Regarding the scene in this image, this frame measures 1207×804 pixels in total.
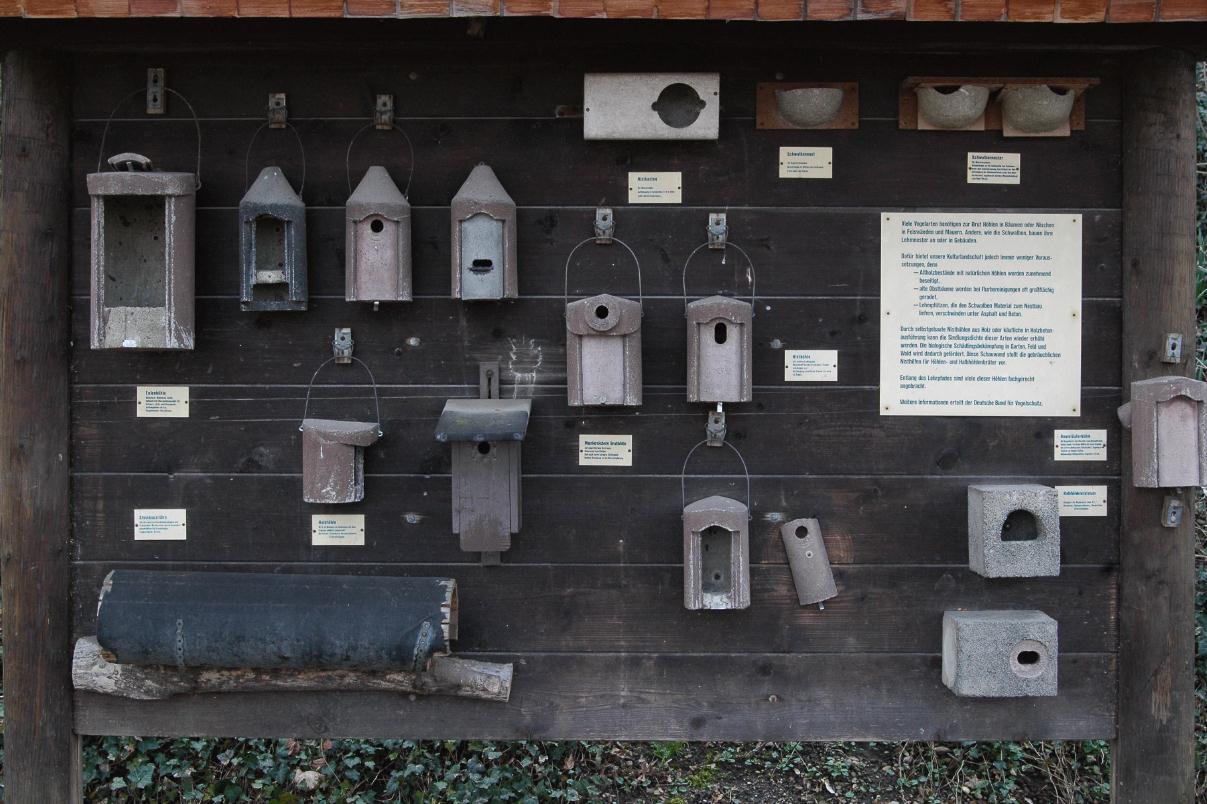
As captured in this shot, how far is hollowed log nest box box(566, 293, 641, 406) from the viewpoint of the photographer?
248cm

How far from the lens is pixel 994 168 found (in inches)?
104

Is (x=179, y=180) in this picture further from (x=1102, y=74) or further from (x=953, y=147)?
(x=1102, y=74)

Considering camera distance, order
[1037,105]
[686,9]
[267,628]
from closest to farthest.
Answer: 1. [686,9]
2. [267,628]
3. [1037,105]

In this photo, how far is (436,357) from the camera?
8.71 ft

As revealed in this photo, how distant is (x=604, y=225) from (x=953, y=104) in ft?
3.47

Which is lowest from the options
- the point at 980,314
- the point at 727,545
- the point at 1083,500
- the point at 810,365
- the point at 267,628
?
the point at 267,628

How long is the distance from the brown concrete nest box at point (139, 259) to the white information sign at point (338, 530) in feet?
2.06

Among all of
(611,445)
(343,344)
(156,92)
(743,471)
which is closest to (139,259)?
(156,92)

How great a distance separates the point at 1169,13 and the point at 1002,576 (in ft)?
4.84

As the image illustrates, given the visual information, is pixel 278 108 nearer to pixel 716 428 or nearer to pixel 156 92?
pixel 156 92

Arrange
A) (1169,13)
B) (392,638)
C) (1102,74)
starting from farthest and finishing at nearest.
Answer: (1102,74) → (392,638) → (1169,13)

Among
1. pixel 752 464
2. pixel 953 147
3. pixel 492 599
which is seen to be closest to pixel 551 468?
pixel 492 599

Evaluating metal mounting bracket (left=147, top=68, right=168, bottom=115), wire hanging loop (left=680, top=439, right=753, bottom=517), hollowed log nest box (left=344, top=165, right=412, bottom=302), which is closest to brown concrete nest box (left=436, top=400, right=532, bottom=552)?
hollowed log nest box (left=344, top=165, right=412, bottom=302)

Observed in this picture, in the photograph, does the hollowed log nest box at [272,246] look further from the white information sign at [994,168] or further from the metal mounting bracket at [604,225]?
the white information sign at [994,168]
